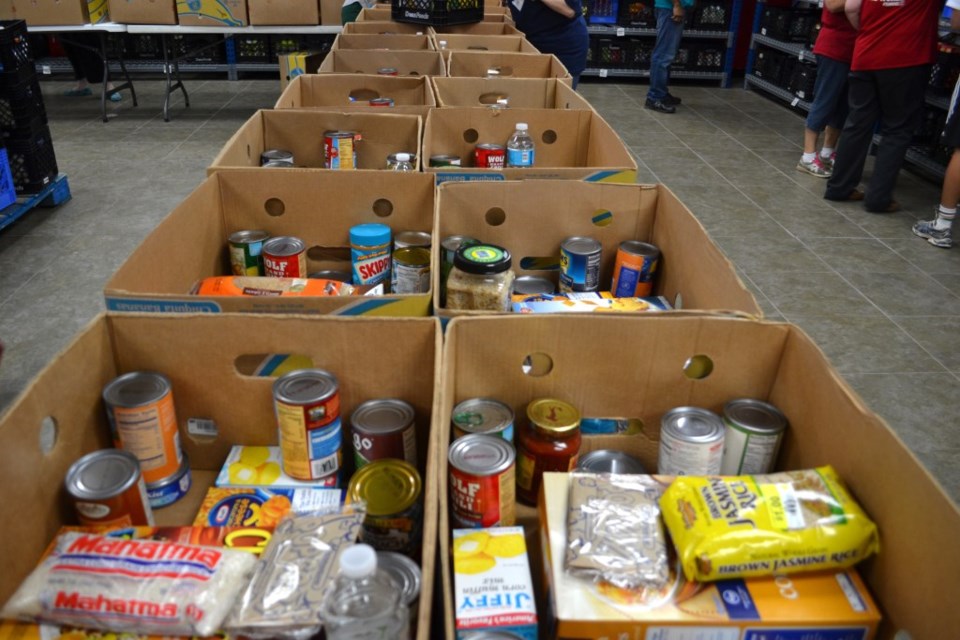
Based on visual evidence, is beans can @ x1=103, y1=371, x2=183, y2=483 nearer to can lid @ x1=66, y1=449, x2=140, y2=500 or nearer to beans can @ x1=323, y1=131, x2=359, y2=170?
can lid @ x1=66, y1=449, x2=140, y2=500

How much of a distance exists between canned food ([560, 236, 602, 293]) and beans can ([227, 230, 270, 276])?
740 millimetres

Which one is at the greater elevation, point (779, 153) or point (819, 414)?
point (819, 414)

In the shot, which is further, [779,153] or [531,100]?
[779,153]

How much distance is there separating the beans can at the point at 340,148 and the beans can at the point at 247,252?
0.57 meters

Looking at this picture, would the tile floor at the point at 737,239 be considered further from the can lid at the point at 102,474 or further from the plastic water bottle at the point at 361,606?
the plastic water bottle at the point at 361,606

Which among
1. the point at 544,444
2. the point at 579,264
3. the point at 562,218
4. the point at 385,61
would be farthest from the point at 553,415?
the point at 385,61

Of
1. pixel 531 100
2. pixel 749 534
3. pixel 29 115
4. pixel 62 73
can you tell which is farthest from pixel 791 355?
pixel 62 73

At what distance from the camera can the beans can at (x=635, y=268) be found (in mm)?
1761

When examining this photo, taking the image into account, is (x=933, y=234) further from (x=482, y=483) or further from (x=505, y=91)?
(x=482, y=483)

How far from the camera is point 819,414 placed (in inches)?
44.4

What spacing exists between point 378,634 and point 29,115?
13.8 feet

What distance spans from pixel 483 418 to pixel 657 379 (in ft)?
1.02

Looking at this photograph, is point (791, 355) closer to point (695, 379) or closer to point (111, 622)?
point (695, 379)

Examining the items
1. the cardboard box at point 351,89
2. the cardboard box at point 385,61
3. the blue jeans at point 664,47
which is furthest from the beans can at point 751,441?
the blue jeans at point 664,47
